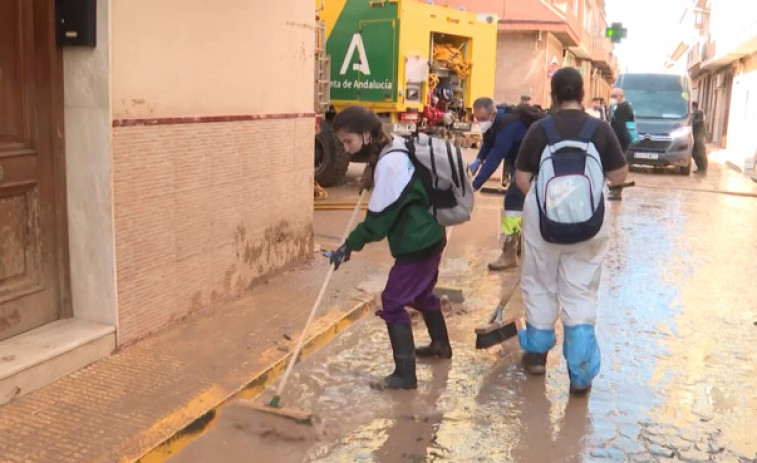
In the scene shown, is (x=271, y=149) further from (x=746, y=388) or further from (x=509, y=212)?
(x=746, y=388)

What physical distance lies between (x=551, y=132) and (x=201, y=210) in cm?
236

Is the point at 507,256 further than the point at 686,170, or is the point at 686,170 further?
the point at 686,170

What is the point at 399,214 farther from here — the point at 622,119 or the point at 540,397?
the point at 622,119

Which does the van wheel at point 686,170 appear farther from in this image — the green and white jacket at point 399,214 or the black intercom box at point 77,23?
the black intercom box at point 77,23

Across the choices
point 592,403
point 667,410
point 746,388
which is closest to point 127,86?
point 592,403

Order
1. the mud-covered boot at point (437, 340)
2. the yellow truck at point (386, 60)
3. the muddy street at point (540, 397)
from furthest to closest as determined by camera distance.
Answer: the yellow truck at point (386, 60) < the mud-covered boot at point (437, 340) < the muddy street at point (540, 397)

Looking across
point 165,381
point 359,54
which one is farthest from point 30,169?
point 359,54

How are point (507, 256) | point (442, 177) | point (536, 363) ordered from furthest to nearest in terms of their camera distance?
point (507, 256) → point (536, 363) → point (442, 177)

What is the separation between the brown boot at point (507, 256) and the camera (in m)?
7.26

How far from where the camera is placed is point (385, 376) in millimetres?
4543

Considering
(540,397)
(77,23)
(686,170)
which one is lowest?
(540,397)

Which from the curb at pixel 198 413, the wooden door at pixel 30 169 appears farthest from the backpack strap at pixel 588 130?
the wooden door at pixel 30 169

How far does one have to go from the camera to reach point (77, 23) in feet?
13.7

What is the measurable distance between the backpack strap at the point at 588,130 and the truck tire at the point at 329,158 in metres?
8.07
